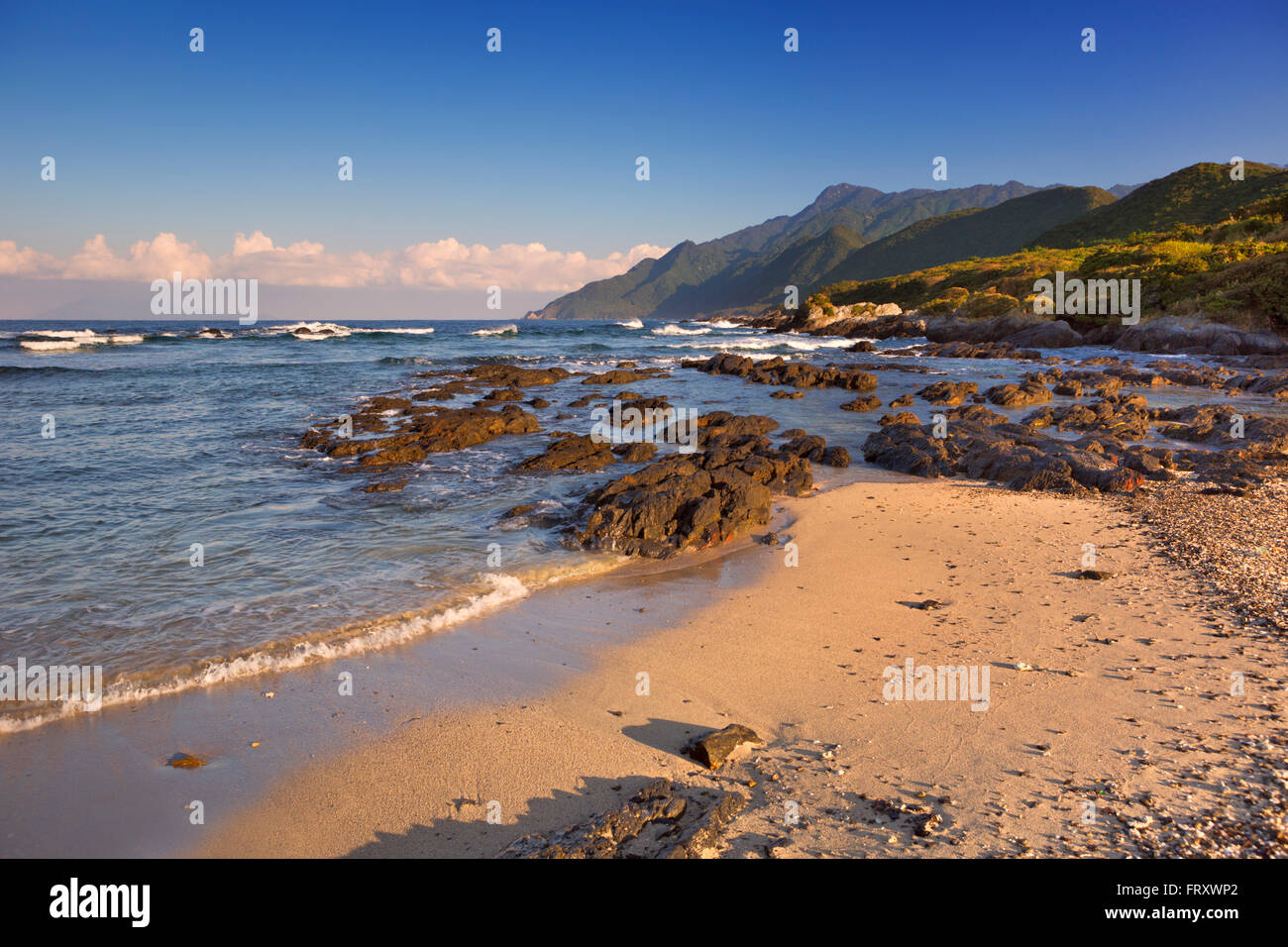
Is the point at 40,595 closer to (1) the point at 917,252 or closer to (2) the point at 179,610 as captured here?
(2) the point at 179,610

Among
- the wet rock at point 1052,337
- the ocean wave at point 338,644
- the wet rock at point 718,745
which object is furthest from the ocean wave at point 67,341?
the wet rock at point 1052,337

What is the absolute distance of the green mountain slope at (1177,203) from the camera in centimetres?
6888

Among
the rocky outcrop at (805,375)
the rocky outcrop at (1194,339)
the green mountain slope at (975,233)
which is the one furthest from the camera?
the green mountain slope at (975,233)

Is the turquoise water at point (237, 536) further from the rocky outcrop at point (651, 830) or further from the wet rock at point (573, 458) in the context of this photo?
the rocky outcrop at point (651, 830)

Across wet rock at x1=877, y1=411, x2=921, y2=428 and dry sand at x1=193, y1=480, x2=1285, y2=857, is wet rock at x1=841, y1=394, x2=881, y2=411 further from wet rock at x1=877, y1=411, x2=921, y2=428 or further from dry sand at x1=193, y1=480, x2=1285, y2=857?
dry sand at x1=193, y1=480, x2=1285, y2=857

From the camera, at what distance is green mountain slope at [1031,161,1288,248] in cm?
6888

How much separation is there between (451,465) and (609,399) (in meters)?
11.9

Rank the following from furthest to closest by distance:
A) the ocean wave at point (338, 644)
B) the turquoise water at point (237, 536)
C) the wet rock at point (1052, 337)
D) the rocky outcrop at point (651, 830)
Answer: the wet rock at point (1052, 337)
the turquoise water at point (237, 536)
the ocean wave at point (338, 644)
the rocky outcrop at point (651, 830)

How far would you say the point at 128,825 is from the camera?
3.78 m

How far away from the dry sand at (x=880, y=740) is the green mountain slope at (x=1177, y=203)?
85181mm

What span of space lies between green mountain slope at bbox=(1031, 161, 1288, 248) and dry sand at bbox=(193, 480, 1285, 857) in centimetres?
8518

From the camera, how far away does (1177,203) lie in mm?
75250

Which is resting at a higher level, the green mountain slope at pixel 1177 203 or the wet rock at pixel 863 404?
the green mountain slope at pixel 1177 203
